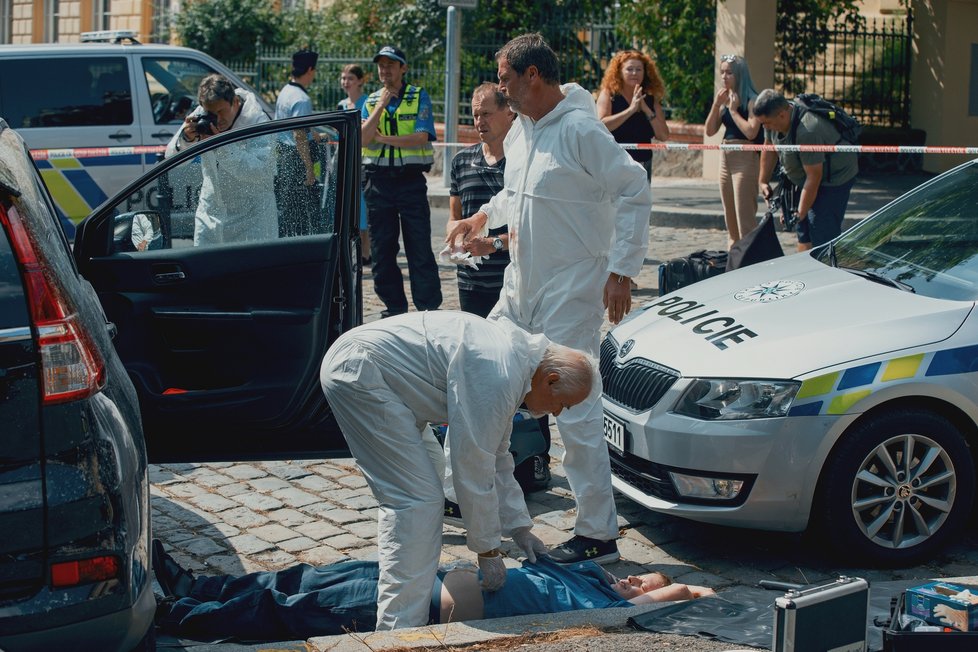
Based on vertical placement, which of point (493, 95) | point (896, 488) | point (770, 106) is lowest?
point (896, 488)

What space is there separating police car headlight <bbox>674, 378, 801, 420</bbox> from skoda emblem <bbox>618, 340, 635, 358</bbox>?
56 cm

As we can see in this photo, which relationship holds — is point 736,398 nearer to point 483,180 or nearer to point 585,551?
point 585,551

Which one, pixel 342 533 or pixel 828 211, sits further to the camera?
pixel 828 211

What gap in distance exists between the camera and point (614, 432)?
17.3 ft

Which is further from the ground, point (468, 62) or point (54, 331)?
point (468, 62)

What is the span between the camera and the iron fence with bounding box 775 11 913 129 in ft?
60.0

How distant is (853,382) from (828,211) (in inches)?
143

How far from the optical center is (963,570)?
4875 mm

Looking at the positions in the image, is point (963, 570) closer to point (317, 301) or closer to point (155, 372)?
point (317, 301)

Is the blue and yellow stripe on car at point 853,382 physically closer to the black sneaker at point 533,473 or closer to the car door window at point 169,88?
the black sneaker at point 533,473

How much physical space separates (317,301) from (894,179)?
14.1 metres

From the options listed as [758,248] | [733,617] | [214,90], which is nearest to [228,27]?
[214,90]

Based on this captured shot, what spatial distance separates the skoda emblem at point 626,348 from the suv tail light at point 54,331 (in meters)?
2.69

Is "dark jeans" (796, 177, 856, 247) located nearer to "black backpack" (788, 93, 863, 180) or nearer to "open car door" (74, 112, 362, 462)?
"black backpack" (788, 93, 863, 180)
